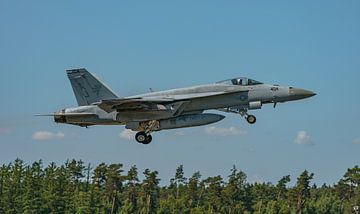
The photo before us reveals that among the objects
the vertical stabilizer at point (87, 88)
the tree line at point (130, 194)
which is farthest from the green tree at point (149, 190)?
the vertical stabilizer at point (87, 88)

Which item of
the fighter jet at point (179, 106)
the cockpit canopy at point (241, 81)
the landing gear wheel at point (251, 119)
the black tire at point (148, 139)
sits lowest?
the black tire at point (148, 139)

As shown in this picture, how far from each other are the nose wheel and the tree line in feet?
260

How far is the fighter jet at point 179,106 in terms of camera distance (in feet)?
167

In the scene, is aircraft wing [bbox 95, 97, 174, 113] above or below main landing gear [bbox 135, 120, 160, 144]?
above

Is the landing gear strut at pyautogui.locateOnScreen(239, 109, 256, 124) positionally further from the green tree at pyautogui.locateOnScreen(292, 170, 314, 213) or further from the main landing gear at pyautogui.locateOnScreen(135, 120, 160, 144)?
the green tree at pyautogui.locateOnScreen(292, 170, 314, 213)

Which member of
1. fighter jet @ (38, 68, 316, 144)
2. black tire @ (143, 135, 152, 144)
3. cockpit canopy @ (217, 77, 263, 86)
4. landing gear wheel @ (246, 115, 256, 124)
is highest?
cockpit canopy @ (217, 77, 263, 86)

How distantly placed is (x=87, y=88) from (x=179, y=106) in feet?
20.8

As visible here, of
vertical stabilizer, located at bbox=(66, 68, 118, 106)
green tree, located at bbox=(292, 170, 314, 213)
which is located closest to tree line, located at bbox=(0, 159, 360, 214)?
green tree, located at bbox=(292, 170, 314, 213)

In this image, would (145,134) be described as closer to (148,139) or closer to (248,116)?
(148,139)

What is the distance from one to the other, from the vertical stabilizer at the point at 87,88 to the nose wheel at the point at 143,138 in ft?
10.5

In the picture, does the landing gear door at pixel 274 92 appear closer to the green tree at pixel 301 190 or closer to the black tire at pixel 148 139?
the black tire at pixel 148 139

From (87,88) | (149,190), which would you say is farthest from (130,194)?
(87,88)

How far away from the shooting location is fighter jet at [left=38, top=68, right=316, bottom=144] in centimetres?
5100

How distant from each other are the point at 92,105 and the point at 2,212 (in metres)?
89.8
